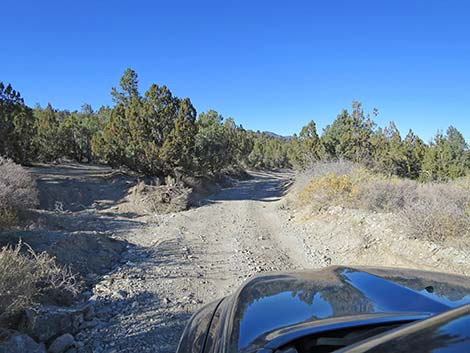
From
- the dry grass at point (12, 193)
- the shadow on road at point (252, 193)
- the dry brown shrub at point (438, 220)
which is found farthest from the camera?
the shadow on road at point (252, 193)

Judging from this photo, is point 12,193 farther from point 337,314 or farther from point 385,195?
point 385,195

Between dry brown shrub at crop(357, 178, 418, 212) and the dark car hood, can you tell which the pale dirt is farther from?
the dark car hood

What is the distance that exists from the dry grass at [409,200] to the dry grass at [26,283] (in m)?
7.03

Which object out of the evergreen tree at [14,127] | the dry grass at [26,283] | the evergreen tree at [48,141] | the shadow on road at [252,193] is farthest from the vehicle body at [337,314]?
the evergreen tree at [48,141]

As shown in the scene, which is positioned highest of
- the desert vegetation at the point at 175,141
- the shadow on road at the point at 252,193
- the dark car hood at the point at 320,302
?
the desert vegetation at the point at 175,141

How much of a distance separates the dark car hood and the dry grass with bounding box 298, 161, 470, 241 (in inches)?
187

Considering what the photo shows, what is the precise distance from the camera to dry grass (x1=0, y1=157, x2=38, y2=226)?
846 centimetres

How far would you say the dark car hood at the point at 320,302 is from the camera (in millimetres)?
1776

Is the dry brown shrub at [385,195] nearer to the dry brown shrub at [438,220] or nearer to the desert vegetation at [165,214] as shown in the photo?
the desert vegetation at [165,214]

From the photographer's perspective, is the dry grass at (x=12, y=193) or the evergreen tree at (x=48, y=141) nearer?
the dry grass at (x=12, y=193)

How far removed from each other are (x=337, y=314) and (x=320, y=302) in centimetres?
21

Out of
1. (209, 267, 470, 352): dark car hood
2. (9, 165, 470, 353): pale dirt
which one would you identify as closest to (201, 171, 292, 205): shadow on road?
(9, 165, 470, 353): pale dirt

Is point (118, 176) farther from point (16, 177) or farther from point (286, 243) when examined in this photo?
point (286, 243)

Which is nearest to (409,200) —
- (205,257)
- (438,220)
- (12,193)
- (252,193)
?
(438,220)
